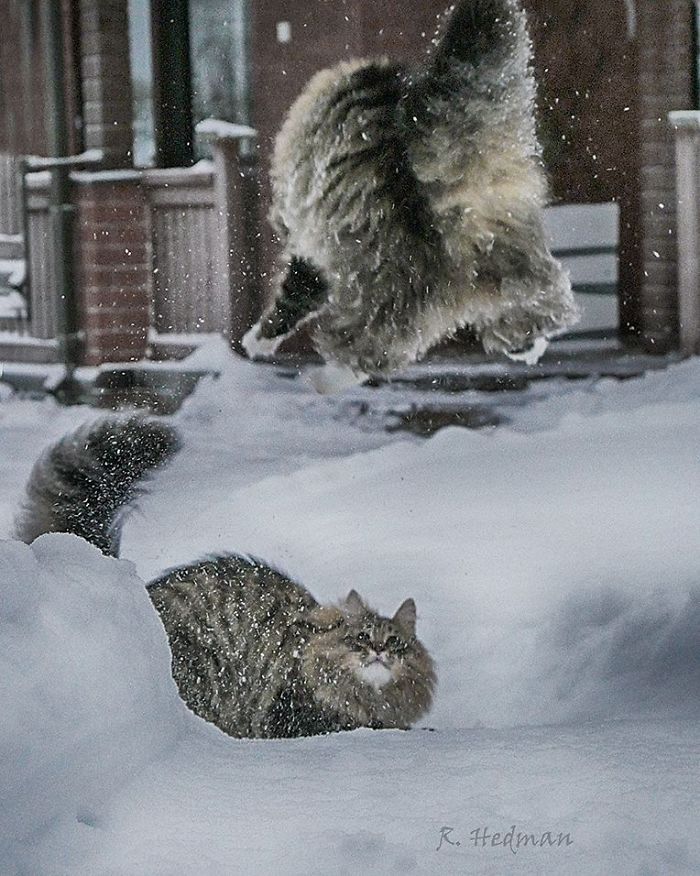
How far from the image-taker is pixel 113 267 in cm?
152

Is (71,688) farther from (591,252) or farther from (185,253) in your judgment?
(591,252)

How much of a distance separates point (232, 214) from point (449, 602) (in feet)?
1.80

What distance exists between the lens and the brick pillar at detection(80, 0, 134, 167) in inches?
57.6

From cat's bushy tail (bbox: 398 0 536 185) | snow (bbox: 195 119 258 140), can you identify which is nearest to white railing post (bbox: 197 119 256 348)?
snow (bbox: 195 119 258 140)

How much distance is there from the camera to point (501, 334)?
139cm

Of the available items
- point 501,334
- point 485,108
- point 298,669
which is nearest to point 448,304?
point 501,334

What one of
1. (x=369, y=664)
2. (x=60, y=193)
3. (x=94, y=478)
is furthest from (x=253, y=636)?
(x=60, y=193)

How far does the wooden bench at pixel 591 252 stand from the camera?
1498 mm

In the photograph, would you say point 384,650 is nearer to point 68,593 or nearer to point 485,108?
point 68,593

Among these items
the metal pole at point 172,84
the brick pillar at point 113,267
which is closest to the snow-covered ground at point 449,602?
the brick pillar at point 113,267

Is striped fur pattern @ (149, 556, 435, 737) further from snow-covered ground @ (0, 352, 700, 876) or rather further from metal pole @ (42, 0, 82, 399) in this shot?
metal pole @ (42, 0, 82, 399)

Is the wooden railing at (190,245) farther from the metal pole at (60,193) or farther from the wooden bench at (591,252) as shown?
the wooden bench at (591,252)

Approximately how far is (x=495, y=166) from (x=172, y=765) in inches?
28.6

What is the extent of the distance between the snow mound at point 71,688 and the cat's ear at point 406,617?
32cm
